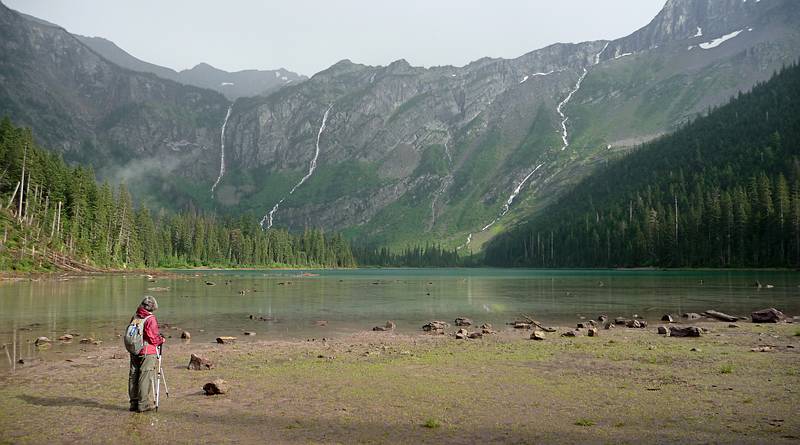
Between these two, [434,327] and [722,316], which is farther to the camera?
[722,316]

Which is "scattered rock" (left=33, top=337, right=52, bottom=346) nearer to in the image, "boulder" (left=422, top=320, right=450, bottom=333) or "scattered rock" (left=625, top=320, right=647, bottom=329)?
"boulder" (left=422, top=320, right=450, bottom=333)

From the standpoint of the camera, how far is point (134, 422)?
536 inches

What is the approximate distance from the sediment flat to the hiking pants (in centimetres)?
42

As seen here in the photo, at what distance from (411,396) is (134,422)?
7935 mm

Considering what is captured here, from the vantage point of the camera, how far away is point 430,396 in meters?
16.3

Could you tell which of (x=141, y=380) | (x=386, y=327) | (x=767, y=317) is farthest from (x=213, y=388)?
(x=767, y=317)

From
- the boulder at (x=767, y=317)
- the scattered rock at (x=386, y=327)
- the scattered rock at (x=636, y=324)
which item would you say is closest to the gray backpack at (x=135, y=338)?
the scattered rock at (x=386, y=327)

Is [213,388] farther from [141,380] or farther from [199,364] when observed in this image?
[199,364]

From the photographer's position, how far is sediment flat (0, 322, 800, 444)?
40.9 feet

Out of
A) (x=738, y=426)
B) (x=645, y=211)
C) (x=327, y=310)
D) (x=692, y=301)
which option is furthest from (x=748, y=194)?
(x=738, y=426)

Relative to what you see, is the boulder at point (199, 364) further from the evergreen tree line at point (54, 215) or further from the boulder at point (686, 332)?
the evergreen tree line at point (54, 215)

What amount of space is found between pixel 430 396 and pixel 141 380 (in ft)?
28.4

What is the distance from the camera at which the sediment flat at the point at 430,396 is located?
12461 millimetres

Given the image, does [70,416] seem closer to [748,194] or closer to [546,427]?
[546,427]
